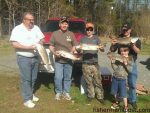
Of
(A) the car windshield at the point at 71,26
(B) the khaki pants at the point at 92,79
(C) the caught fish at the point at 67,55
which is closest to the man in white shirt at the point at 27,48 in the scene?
(C) the caught fish at the point at 67,55

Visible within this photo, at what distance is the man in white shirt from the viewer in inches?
319

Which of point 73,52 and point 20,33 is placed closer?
point 20,33

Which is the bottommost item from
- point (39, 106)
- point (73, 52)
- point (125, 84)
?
point (39, 106)

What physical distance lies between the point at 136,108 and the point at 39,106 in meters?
2.27

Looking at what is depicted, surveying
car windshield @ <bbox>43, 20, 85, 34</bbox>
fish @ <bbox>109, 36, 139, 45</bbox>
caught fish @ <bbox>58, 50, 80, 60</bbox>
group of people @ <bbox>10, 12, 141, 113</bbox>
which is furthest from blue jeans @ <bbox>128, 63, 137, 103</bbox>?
car windshield @ <bbox>43, 20, 85, 34</bbox>

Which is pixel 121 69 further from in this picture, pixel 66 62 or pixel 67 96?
pixel 67 96

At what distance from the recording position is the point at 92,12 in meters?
43.7

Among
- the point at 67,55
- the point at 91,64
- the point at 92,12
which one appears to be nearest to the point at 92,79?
the point at 91,64

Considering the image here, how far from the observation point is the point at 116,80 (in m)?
8.15

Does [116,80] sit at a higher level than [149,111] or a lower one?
higher

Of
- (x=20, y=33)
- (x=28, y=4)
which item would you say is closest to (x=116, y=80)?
(x=20, y=33)

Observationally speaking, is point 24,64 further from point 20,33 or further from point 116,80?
point 116,80

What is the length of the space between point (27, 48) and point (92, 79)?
181 cm

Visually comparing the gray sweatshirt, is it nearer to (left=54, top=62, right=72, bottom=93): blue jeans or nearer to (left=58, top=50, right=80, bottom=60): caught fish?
(left=58, top=50, right=80, bottom=60): caught fish
